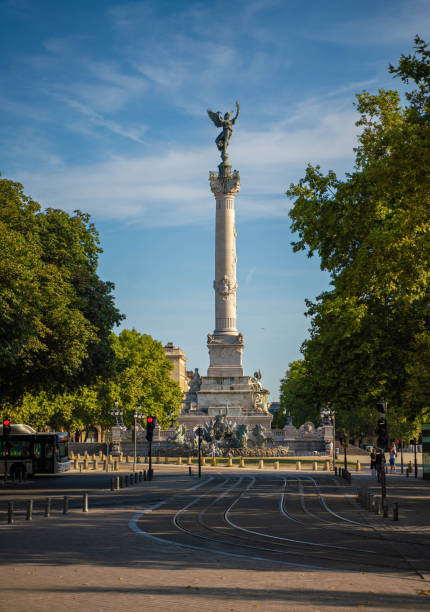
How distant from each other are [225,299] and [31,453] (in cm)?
4125

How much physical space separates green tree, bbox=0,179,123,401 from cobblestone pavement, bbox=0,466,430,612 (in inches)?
352

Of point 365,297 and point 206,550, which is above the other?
point 365,297

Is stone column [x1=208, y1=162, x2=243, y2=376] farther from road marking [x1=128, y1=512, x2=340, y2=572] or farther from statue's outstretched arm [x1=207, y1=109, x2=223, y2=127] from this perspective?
road marking [x1=128, y1=512, x2=340, y2=572]

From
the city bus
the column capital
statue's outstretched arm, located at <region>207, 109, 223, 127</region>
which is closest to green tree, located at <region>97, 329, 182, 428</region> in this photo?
the column capital

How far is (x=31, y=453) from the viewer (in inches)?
1960

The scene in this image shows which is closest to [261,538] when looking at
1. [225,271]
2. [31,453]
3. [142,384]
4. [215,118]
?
[31,453]

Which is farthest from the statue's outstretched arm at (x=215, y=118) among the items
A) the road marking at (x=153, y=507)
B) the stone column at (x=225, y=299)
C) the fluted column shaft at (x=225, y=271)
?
the road marking at (x=153, y=507)

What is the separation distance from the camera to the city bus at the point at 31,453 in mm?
49031

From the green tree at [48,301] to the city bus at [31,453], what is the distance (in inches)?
211

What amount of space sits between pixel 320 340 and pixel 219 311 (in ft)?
174

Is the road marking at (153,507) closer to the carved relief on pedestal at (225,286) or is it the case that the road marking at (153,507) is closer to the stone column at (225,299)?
the stone column at (225,299)

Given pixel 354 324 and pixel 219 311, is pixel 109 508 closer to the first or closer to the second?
pixel 354 324

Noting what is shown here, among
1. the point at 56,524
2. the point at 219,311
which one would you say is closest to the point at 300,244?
the point at 56,524

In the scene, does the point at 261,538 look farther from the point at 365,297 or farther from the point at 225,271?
the point at 225,271
